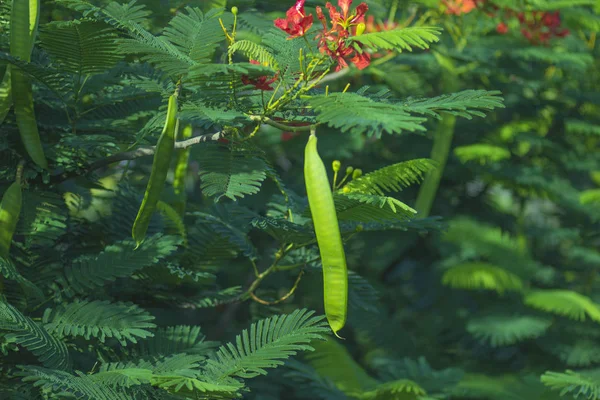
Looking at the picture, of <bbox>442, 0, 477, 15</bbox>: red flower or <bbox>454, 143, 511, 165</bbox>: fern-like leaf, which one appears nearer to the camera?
<bbox>442, 0, 477, 15</bbox>: red flower

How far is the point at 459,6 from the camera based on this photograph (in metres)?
3.32

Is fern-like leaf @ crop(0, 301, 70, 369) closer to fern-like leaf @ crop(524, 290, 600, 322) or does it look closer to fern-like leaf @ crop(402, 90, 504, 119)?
fern-like leaf @ crop(402, 90, 504, 119)

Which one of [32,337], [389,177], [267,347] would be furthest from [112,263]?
[389,177]

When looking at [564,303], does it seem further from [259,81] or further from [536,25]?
[259,81]

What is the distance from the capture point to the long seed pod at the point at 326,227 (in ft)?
4.70

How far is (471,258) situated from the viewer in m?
4.14

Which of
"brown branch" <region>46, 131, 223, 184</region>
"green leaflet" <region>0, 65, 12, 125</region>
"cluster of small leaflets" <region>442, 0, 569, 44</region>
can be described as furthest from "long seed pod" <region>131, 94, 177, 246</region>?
"cluster of small leaflets" <region>442, 0, 569, 44</region>

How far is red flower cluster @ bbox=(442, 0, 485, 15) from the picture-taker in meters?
3.29

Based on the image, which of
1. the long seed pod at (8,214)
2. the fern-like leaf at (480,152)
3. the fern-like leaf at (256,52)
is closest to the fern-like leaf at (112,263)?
the long seed pod at (8,214)

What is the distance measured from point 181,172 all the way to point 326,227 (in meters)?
0.82

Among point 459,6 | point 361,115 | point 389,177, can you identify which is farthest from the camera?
point 459,6

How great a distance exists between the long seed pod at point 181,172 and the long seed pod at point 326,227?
752mm

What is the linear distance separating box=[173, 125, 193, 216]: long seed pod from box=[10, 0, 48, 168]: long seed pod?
0.44 m

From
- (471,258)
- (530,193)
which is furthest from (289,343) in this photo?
(530,193)
